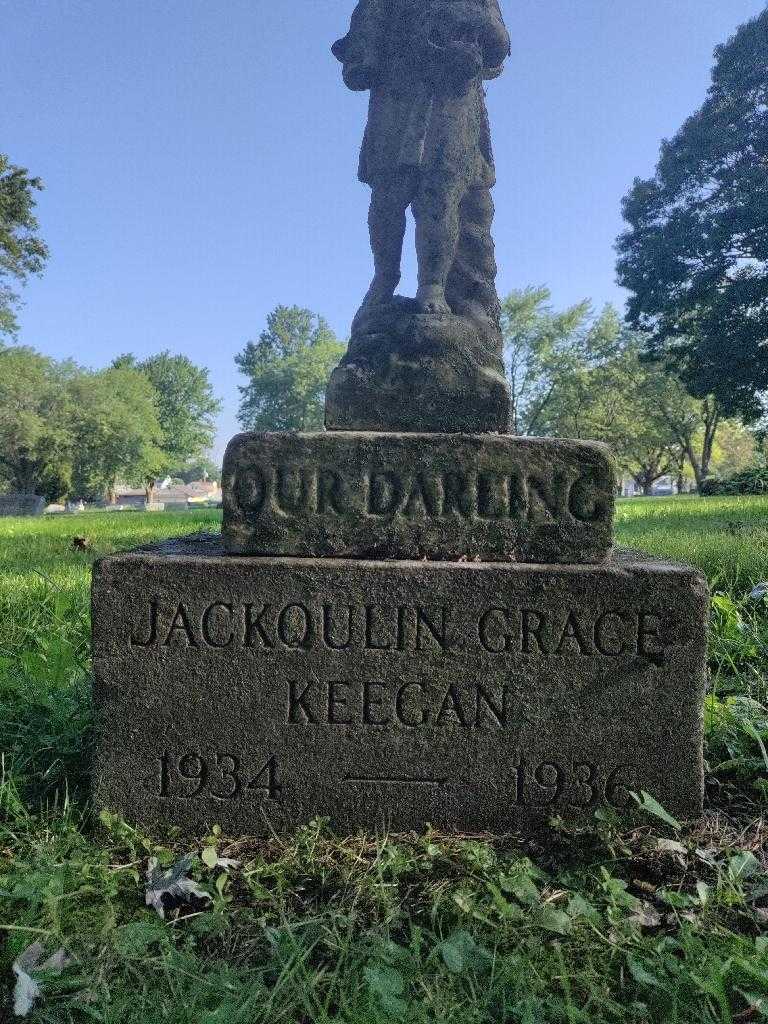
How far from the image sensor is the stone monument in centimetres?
197

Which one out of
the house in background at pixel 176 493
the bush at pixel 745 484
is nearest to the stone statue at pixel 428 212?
the bush at pixel 745 484

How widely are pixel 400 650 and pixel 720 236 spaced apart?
17.3 metres

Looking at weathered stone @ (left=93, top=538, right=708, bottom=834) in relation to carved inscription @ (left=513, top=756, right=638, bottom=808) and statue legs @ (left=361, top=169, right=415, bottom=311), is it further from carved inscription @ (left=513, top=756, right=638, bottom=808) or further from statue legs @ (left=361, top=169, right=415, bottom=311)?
statue legs @ (left=361, top=169, right=415, bottom=311)

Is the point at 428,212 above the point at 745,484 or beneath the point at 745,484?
above

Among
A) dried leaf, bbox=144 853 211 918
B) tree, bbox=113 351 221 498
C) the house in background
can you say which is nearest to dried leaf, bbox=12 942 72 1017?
dried leaf, bbox=144 853 211 918

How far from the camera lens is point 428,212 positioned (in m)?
2.88

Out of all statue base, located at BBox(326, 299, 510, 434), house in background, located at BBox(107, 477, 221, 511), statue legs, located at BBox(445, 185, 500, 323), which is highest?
statue legs, located at BBox(445, 185, 500, 323)

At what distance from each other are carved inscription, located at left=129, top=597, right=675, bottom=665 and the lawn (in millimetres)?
511

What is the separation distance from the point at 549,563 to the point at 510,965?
1021 mm

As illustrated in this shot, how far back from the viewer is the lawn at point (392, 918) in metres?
1.34

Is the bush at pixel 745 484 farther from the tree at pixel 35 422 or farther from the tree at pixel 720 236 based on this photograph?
the tree at pixel 35 422

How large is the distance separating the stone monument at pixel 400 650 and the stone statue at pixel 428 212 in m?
0.53

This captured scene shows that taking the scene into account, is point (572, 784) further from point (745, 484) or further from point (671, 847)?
point (745, 484)

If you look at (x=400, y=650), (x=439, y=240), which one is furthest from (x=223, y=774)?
(x=439, y=240)
